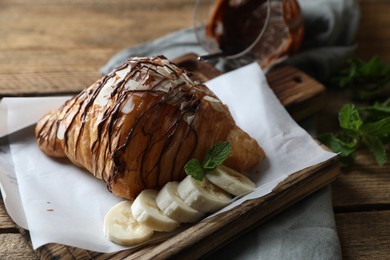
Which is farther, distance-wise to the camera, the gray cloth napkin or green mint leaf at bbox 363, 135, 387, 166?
green mint leaf at bbox 363, 135, 387, 166

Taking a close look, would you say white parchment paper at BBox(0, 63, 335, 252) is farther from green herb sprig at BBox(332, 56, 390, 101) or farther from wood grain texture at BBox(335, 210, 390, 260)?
green herb sprig at BBox(332, 56, 390, 101)

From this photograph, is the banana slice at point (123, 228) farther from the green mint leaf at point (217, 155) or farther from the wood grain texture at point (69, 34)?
the wood grain texture at point (69, 34)

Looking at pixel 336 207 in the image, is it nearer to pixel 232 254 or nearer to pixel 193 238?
pixel 232 254

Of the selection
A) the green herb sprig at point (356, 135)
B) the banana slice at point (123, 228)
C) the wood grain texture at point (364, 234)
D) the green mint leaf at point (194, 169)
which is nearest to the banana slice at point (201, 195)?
the green mint leaf at point (194, 169)

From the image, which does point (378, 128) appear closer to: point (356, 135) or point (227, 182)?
point (356, 135)

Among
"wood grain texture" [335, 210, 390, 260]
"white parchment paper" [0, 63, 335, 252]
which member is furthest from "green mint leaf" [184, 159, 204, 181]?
"wood grain texture" [335, 210, 390, 260]

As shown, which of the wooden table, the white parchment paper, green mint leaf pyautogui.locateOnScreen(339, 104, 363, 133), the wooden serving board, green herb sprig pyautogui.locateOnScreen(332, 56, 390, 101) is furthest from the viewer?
green herb sprig pyautogui.locateOnScreen(332, 56, 390, 101)

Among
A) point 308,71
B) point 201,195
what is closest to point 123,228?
point 201,195
